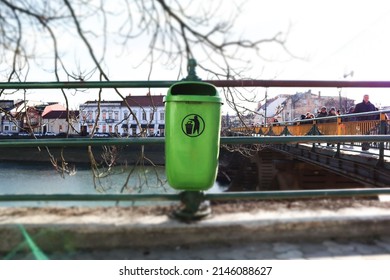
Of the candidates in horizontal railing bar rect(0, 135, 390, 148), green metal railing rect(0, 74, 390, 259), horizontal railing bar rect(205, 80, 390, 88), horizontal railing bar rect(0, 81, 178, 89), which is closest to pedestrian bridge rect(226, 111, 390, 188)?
horizontal railing bar rect(205, 80, 390, 88)

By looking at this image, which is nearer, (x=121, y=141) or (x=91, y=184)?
(x=121, y=141)

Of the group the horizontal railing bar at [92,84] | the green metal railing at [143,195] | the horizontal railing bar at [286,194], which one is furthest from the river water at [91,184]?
the horizontal railing bar at [92,84]

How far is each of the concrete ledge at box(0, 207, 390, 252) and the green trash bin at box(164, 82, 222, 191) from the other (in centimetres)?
28

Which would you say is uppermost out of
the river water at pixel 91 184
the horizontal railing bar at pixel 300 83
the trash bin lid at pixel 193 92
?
the horizontal railing bar at pixel 300 83

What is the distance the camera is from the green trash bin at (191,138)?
1.92 metres

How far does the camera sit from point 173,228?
187 centimetres

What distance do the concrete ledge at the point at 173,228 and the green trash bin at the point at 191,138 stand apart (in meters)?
0.28

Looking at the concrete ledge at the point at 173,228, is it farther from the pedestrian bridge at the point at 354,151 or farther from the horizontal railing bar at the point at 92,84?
the pedestrian bridge at the point at 354,151

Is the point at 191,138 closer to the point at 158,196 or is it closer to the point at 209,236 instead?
the point at 158,196

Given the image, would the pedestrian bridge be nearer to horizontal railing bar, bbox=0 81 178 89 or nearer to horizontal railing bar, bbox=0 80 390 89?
horizontal railing bar, bbox=0 80 390 89

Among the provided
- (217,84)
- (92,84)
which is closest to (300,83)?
(217,84)

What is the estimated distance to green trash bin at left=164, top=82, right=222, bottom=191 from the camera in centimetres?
192

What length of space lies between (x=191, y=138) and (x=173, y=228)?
56 centimetres
